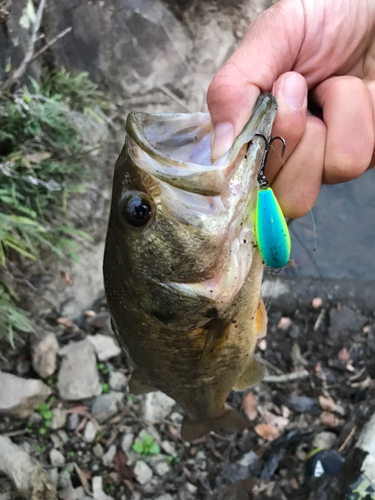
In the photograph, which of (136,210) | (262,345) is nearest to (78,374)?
(262,345)

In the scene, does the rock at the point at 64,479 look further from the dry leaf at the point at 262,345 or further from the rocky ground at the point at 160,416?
the dry leaf at the point at 262,345

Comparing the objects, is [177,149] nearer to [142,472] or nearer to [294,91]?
[294,91]

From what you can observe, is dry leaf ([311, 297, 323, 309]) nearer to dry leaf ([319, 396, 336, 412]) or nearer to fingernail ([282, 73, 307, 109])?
dry leaf ([319, 396, 336, 412])

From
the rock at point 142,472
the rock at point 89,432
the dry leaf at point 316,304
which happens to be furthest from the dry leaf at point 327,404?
the rock at point 89,432

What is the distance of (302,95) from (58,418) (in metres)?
2.65

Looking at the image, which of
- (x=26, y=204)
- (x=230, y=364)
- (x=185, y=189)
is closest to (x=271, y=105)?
(x=185, y=189)

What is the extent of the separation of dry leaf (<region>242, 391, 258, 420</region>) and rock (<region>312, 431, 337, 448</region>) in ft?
1.53

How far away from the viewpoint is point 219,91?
A: 1.29 m

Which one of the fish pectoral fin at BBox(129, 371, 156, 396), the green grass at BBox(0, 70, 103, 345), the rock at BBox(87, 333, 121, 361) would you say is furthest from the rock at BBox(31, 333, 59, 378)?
the fish pectoral fin at BBox(129, 371, 156, 396)

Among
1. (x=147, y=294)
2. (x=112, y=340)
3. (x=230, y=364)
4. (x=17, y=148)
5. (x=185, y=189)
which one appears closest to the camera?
(x=185, y=189)

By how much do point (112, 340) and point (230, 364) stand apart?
1718mm

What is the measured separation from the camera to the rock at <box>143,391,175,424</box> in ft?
9.84

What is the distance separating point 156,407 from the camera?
9.95 ft

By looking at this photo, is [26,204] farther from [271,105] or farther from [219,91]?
[271,105]
